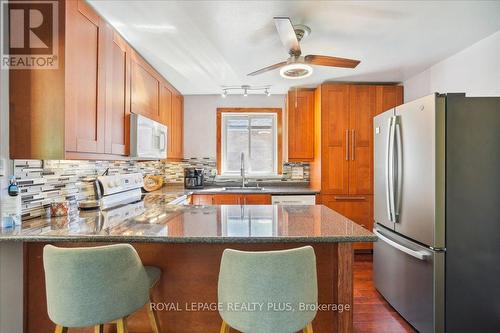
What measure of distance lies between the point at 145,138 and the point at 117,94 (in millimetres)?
481

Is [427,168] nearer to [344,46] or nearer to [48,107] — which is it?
[344,46]

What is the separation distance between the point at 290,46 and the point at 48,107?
1610 millimetres

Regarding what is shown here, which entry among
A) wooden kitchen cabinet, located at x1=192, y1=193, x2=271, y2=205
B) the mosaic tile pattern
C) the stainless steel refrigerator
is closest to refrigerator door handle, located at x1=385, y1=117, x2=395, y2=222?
the stainless steel refrigerator

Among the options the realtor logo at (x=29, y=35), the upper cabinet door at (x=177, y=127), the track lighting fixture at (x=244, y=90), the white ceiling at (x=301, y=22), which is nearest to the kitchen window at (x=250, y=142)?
the track lighting fixture at (x=244, y=90)

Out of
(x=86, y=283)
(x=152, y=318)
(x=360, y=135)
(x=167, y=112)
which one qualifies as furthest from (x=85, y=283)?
(x=360, y=135)

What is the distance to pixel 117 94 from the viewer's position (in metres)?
2.01

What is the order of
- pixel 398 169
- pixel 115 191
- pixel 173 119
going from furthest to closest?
1. pixel 173 119
2. pixel 115 191
3. pixel 398 169

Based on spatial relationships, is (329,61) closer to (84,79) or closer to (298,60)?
(298,60)

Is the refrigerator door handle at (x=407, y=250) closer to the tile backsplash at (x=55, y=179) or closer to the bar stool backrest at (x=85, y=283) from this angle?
the bar stool backrest at (x=85, y=283)

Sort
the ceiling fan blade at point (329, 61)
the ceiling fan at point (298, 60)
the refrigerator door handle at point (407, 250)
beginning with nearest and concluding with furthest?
the refrigerator door handle at point (407, 250), the ceiling fan at point (298, 60), the ceiling fan blade at point (329, 61)

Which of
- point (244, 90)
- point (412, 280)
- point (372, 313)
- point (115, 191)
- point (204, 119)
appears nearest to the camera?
point (412, 280)

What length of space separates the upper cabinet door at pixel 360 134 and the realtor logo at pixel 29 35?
3.10 m

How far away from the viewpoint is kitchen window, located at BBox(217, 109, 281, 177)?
4.12 meters

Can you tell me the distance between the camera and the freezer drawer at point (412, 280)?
1.66 meters
